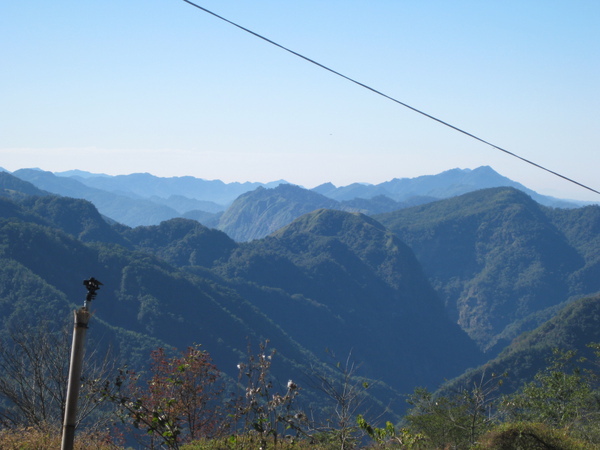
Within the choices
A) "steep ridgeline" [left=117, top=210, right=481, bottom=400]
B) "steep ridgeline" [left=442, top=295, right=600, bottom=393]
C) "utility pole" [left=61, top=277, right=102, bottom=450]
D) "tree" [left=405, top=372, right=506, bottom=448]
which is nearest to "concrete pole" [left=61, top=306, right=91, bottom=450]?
"utility pole" [left=61, top=277, right=102, bottom=450]

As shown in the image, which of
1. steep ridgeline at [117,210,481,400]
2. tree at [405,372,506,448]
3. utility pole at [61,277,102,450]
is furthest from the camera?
steep ridgeline at [117,210,481,400]

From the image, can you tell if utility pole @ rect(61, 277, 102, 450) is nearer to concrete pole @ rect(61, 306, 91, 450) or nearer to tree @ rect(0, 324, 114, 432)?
concrete pole @ rect(61, 306, 91, 450)

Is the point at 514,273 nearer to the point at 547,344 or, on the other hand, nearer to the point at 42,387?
the point at 547,344

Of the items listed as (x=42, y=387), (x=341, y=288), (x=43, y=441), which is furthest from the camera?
(x=341, y=288)

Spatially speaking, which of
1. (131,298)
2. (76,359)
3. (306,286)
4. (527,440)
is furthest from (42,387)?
(306,286)

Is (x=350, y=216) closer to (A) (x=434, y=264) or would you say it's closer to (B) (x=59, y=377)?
(A) (x=434, y=264)

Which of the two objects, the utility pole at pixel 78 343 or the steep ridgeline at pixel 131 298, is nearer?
the utility pole at pixel 78 343

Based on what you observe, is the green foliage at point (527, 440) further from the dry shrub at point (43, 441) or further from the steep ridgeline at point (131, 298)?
the steep ridgeline at point (131, 298)

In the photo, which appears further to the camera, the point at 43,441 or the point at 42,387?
the point at 42,387

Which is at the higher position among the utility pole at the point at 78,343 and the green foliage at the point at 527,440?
the utility pole at the point at 78,343

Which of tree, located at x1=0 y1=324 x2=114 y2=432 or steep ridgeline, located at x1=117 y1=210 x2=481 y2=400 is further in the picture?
steep ridgeline, located at x1=117 y1=210 x2=481 y2=400

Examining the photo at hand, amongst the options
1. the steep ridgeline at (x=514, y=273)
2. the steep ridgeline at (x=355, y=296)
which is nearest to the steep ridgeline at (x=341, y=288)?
the steep ridgeline at (x=355, y=296)

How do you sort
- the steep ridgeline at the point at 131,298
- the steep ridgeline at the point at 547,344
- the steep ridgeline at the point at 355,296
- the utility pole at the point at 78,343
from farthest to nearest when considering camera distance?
the steep ridgeline at the point at 355,296
the steep ridgeline at the point at 547,344
the steep ridgeline at the point at 131,298
the utility pole at the point at 78,343

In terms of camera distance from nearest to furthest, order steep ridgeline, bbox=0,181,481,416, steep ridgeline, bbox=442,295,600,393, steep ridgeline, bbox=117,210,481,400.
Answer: steep ridgeline, bbox=0,181,481,416 < steep ridgeline, bbox=442,295,600,393 < steep ridgeline, bbox=117,210,481,400
